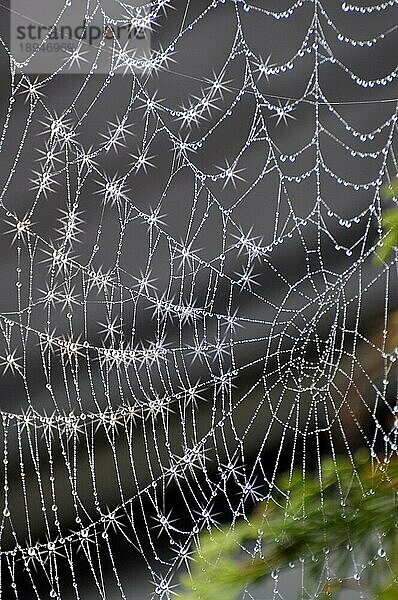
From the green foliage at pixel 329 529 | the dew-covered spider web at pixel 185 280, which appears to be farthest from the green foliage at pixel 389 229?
the green foliage at pixel 329 529

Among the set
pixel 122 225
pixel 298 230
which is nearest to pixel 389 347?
pixel 298 230

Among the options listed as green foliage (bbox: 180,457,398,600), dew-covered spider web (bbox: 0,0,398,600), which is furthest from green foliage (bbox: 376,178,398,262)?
green foliage (bbox: 180,457,398,600)

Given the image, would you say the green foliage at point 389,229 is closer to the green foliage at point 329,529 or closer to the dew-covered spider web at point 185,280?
the dew-covered spider web at point 185,280

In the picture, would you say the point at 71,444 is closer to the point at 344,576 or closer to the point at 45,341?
the point at 45,341

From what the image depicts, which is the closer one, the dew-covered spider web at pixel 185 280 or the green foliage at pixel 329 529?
the green foliage at pixel 329 529

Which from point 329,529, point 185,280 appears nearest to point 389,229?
point 185,280

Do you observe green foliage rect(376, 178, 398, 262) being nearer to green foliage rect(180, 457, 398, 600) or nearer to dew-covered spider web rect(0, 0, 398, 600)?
dew-covered spider web rect(0, 0, 398, 600)

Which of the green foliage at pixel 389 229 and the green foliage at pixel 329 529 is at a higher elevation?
the green foliage at pixel 389 229

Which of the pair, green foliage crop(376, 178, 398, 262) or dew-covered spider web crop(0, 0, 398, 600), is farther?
dew-covered spider web crop(0, 0, 398, 600)

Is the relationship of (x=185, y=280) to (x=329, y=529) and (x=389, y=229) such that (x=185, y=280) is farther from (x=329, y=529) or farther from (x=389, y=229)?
(x=329, y=529)
